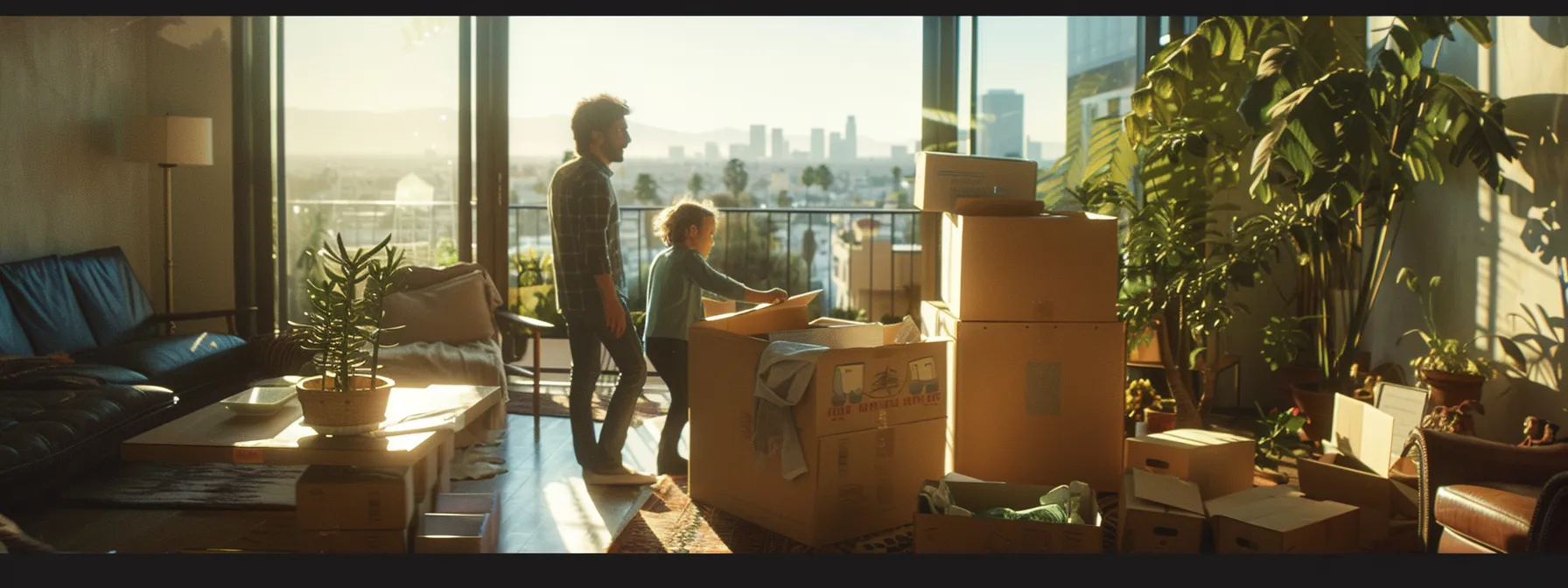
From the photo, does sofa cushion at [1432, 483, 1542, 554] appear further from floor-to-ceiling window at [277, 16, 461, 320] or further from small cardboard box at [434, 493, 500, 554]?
floor-to-ceiling window at [277, 16, 461, 320]

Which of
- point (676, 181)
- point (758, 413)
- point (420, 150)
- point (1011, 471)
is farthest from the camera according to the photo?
point (676, 181)

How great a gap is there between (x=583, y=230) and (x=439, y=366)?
1.13 metres

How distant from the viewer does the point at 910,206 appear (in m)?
5.85

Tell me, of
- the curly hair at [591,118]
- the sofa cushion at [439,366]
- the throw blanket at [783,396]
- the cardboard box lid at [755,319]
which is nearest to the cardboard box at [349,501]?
the throw blanket at [783,396]

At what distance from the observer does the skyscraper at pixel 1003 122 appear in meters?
5.38

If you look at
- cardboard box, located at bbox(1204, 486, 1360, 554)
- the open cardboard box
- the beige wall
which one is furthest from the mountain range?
cardboard box, located at bbox(1204, 486, 1360, 554)

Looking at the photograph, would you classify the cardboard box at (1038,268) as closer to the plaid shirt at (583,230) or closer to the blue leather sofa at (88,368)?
the plaid shirt at (583,230)

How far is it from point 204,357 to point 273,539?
5.01ft

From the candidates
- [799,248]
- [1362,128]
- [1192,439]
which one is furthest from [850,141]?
[1192,439]

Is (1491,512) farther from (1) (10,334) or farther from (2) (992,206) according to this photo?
(1) (10,334)

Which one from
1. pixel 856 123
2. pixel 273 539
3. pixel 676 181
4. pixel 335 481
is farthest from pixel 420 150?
pixel 335 481

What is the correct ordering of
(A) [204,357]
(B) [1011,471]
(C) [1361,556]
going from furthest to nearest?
(A) [204,357], (B) [1011,471], (C) [1361,556]

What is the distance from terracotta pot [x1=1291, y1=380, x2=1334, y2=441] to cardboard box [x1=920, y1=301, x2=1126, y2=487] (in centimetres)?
125

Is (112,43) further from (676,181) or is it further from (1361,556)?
(1361,556)
